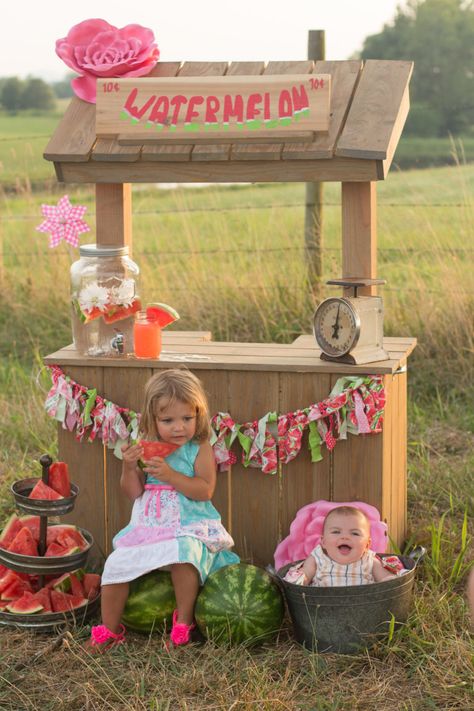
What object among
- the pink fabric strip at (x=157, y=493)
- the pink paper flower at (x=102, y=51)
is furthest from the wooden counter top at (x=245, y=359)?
the pink paper flower at (x=102, y=51)

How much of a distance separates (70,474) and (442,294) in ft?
12.4

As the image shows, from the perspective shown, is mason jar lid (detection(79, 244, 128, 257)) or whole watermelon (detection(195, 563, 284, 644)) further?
mason jar lid (detection(79, 244, 128, 257))

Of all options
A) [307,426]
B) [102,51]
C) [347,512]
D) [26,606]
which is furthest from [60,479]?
[102,51]

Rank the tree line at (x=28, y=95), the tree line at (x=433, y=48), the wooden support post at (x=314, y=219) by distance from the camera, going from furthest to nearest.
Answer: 1. the tree line at (x=433, y=48)
2. the tree line at (x=28, y=95)
3. the wooden support post at (x=314, y=219)

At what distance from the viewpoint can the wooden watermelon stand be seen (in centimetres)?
396

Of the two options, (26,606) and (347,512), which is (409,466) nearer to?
(347,512)

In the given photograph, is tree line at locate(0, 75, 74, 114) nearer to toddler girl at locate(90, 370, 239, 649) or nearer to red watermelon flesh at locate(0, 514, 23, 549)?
red watermelon flesh at locate(0, 514, 23, 549)

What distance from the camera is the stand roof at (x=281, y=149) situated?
13.0 ft

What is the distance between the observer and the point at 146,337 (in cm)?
409

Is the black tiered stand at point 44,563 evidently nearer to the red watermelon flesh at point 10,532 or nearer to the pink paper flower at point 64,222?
the red watermelon flesh at point 10,532

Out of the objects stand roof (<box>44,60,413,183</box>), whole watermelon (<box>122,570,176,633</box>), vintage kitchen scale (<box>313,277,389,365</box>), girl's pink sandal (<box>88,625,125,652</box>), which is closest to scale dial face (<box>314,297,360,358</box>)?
vintage kitchen scale (<box>313,277,389,365</box>)

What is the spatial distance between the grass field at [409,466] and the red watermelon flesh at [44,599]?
4.9 inches

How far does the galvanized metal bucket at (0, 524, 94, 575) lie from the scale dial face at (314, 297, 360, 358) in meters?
1.18

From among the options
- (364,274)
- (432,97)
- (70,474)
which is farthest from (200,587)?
(432,97)
